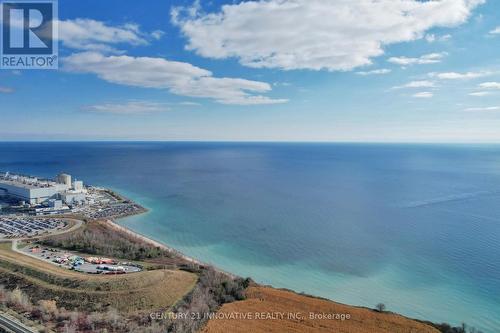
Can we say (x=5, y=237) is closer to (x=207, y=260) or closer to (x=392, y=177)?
(x=207, y=260)

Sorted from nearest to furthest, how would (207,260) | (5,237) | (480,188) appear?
(207,260)
(5,237)
(480,188)

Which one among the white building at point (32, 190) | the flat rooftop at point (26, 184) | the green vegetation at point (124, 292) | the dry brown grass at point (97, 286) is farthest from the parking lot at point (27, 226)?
the flat rooftop at point (26, 184)

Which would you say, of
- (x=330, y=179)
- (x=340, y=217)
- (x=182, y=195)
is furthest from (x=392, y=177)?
(x=182, y=195)

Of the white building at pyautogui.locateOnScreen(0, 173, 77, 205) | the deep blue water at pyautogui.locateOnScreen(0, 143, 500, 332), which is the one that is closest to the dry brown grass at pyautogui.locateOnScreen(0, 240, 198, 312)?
the deep blue water at pyautogui.locateOnScreen(0, 143, 500, 332)

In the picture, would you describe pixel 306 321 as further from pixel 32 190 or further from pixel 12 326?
pixel 32 190

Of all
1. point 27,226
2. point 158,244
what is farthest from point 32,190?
point 158,244

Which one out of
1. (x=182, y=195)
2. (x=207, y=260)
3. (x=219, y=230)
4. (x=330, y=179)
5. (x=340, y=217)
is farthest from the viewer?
(x=330, y=179)
